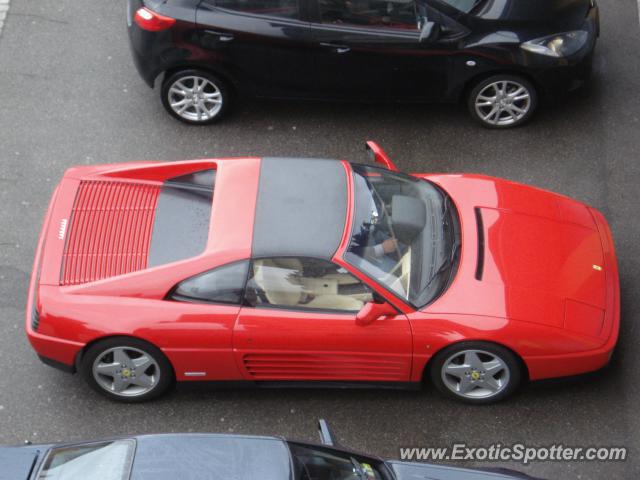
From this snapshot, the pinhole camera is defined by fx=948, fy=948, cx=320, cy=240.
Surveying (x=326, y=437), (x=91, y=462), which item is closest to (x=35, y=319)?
(x=91, y=462)

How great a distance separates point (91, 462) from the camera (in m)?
5.00

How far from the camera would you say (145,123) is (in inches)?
349

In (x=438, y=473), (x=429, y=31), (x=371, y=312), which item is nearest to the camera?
(x=438, y=473)

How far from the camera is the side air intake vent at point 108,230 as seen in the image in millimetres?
6344

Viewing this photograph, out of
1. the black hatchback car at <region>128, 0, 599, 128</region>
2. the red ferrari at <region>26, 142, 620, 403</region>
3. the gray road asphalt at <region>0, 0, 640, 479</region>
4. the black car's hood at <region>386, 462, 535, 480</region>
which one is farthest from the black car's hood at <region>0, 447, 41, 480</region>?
the black hatchback car at <region>128, 0, 599, 128</region>

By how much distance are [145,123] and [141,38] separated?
2.84 ft

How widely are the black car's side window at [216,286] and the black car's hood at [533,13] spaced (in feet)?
11.5

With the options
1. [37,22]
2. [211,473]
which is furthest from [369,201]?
[37,22]

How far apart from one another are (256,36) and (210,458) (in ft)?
14.2

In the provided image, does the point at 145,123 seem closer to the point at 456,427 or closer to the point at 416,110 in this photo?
the point at 416,110

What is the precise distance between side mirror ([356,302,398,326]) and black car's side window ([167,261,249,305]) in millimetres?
782

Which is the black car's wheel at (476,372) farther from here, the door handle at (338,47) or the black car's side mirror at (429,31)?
the door handle at (338,47)

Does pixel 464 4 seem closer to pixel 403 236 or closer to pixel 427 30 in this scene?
pixel 427 30

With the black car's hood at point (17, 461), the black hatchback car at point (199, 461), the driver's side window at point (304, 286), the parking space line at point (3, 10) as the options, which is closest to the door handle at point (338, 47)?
the driver's side window at point (304, 286)
